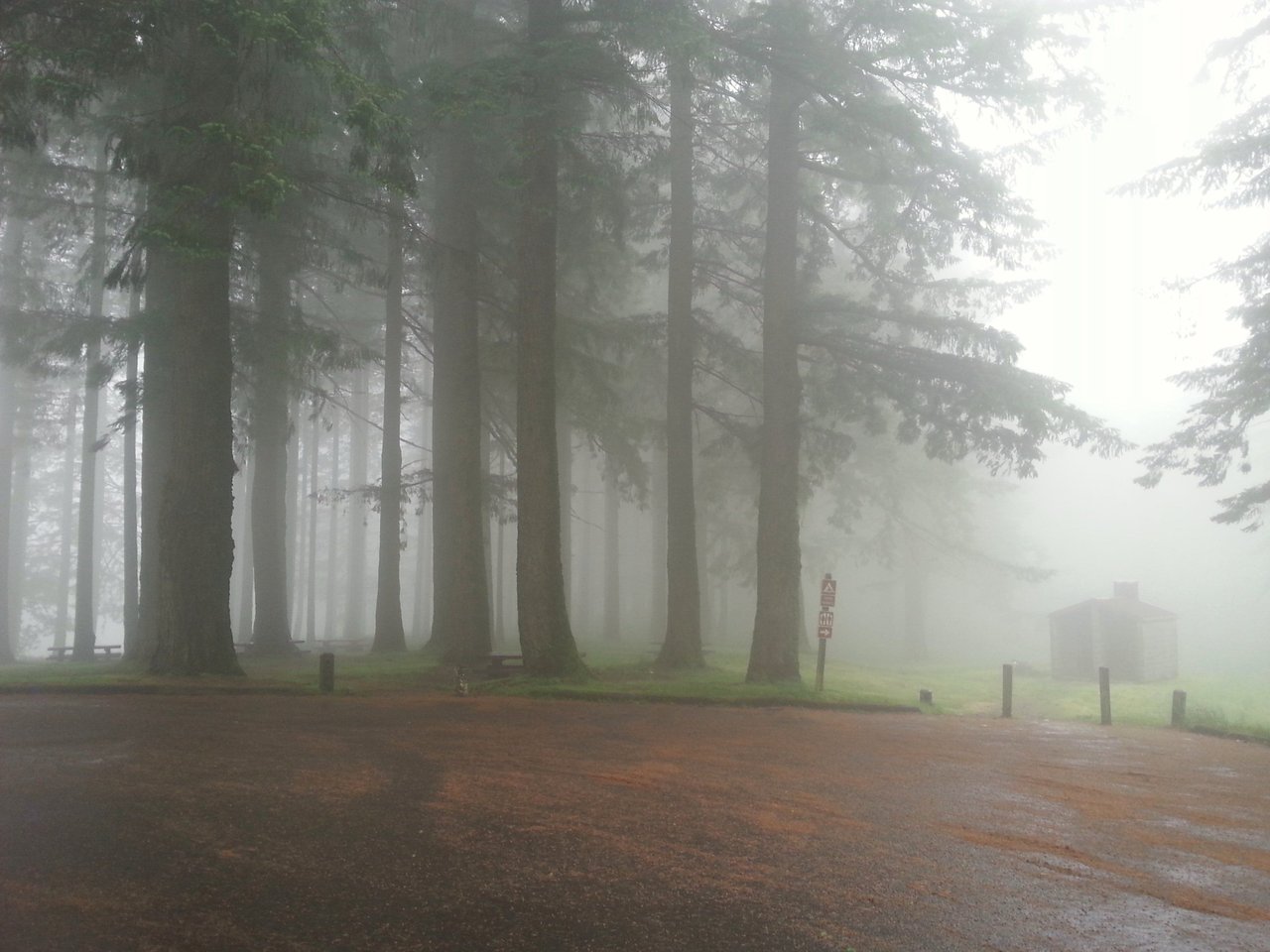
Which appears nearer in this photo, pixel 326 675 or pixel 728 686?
pixel 326 675

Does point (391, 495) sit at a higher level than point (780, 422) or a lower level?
lower

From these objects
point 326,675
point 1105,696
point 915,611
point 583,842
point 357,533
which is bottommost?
point 1105,696

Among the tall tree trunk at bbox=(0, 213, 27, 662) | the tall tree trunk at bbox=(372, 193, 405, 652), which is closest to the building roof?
the tall tree trunk at bbox=(372, 193, 405, 652)

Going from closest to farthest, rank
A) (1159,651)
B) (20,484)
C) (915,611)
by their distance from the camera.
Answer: (1159,651), (915,611), (20,484)

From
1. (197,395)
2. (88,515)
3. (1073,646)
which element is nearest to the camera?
(197,395)

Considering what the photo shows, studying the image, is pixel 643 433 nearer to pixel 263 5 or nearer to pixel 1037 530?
pixel 263 5

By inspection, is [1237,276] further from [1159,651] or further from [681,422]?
[1159,651]

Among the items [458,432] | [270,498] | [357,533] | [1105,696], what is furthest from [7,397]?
[1105,696]

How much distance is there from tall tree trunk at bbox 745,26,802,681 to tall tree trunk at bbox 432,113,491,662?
515cm

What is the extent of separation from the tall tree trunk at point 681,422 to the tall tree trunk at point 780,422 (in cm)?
179

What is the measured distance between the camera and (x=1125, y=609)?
30812 millimetres

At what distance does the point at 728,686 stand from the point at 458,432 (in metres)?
7.00

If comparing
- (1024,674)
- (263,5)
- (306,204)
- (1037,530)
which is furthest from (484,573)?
(1037,530)

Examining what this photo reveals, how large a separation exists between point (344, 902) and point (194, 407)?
10.7m
